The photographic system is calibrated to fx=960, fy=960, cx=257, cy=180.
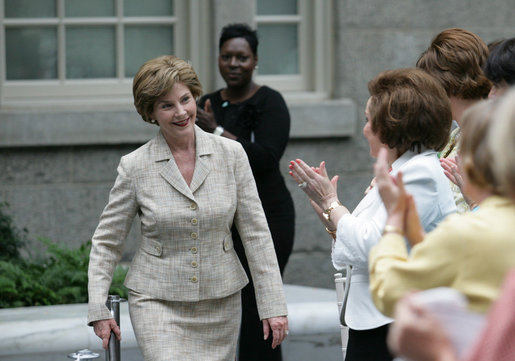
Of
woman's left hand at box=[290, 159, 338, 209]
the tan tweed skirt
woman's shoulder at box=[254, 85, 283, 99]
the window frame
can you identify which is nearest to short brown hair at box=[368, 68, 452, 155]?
woman's left hand at box=[290, 159, 338, 209]

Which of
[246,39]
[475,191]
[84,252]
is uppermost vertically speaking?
[246,39]

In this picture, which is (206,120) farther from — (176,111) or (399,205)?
(399,205)

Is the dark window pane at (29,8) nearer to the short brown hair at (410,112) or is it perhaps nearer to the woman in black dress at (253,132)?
the woman in black dress at (253,132)

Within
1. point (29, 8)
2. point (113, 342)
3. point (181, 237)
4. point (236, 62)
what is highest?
point (29, 8)

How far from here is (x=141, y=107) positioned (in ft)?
13.6

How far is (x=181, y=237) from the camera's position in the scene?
3965mm

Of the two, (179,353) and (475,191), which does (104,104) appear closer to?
(179,353)

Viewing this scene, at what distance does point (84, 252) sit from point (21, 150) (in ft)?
4.06

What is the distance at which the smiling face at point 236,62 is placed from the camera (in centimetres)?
568

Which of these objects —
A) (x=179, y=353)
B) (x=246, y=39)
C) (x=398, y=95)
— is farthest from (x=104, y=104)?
(x=398, y=95)

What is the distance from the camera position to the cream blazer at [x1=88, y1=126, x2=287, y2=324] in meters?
3.97

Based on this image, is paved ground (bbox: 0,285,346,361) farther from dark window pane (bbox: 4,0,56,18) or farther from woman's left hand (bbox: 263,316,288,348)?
dark window pane (bbox: 4,0,56,18)

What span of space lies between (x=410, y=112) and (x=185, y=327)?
135cm

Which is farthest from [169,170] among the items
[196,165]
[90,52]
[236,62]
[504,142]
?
[90,52]
